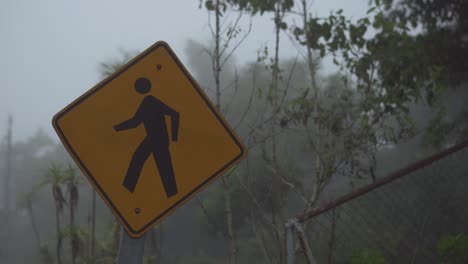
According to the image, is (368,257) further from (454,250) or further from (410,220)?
(454,250)

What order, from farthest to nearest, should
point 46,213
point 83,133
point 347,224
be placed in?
point 46,213, point 347,224, point 83,133

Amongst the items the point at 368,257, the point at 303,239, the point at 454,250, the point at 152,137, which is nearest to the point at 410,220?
the point at 454,250

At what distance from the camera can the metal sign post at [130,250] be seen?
1.59 meters

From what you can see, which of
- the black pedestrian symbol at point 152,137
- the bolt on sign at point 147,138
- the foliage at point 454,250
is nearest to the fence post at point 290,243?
the bolt on sign at point 147,138

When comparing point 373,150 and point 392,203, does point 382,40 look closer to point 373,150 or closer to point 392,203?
point 373,150

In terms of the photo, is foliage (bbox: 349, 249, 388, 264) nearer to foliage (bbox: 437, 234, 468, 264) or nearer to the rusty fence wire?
the rusty fence wire

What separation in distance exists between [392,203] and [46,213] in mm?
44754

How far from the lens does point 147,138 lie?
5.69ft

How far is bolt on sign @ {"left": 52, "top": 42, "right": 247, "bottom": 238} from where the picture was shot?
168 cm

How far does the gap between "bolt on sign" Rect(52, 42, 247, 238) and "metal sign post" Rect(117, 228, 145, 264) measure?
0.03m

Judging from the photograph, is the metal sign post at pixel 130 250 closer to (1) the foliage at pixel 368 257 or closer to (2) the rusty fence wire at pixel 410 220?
(2) the rusty fence wire at pixel 410 220

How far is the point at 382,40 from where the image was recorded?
13.3 ft

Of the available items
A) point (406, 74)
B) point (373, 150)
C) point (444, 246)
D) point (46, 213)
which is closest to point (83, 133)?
point (444, 246)

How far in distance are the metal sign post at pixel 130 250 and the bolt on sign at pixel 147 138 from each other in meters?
0.03
